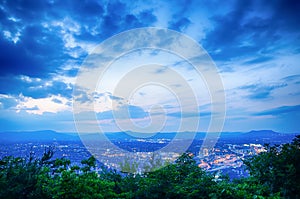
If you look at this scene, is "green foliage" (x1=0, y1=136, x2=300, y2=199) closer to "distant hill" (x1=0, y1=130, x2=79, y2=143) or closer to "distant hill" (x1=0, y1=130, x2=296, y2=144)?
"distant hill" (x1=0, y1=130, x2=296, y2=144)

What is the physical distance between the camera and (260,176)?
10.8 metres

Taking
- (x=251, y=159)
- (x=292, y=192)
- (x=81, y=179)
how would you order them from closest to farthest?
1. (x=81, y=179)
2. (x=292, y=192)
3. (x=251, y=159)

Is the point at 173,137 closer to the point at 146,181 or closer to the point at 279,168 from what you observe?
the point at 279,168

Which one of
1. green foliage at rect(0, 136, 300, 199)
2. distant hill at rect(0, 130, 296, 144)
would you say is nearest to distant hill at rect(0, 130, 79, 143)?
distant hill at rect(0, 130, 296, 144)

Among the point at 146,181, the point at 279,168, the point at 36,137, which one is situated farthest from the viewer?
the point at 36,137

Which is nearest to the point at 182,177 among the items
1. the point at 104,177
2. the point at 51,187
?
the point at 104,177

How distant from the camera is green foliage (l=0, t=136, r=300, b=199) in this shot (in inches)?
294

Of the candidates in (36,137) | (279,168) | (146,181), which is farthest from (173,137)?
(36,137)

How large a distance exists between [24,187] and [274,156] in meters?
11.5

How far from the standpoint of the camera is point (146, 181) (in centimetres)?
862

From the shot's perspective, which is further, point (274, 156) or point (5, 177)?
point (274, 156)

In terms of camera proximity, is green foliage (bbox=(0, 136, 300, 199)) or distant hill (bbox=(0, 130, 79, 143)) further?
distant hill (bbox=(0, 130, 79, 143))

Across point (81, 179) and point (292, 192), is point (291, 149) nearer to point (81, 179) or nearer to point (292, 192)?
point (292, 192)

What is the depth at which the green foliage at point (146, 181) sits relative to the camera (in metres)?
7.46
